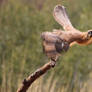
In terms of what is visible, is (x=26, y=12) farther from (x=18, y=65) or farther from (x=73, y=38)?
(x=73, y=38)

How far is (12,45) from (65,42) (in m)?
5.34

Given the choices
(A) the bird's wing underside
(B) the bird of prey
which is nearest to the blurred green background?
(A) the bird's wing underside

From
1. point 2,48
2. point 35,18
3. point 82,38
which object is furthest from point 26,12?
point 82,38

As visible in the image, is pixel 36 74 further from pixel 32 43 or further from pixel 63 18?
pixel 32 43

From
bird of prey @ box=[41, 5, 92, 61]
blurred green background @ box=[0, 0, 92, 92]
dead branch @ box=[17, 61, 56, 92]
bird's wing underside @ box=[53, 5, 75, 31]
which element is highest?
bird's wing underside @ box=[53, 5, 75, 31]

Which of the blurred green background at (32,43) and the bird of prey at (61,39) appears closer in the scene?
the bird of prey at (61,39)

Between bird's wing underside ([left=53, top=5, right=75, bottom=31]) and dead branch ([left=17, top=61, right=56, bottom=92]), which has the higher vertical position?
bird's wing underside ([left=53, top=5, right=75, bottom=31])

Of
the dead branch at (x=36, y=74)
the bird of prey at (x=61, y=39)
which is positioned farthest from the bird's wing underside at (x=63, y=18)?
the dead branch at (x=36, y=74)

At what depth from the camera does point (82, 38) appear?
1.88 meters

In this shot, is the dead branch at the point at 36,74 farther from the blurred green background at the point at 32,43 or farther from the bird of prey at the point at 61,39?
the blurred green background at the point at 32,43

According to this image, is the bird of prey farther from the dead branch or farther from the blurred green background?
the blurred green background

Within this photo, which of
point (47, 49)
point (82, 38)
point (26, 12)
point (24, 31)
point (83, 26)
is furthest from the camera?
point (26, 12)

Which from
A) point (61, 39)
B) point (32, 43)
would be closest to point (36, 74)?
point (61, 39)

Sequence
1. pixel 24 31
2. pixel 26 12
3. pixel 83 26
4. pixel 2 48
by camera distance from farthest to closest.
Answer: pixel 26 12
pixel 24 31
pixel 83 26
pixel 2 48
